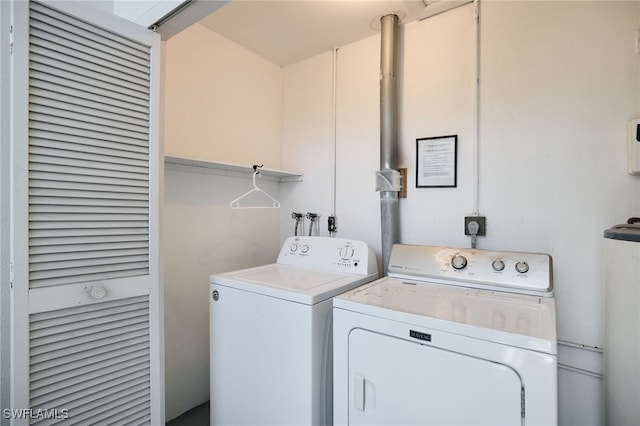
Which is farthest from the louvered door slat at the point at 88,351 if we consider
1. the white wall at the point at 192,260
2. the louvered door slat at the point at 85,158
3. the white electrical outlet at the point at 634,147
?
the white electrical outlet at the point at 634,147

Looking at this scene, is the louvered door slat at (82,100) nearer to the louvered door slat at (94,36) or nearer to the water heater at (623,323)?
the louvered door slat at (94,36)

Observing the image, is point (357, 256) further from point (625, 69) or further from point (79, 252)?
point (625, 69)

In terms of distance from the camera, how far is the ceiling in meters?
1.87

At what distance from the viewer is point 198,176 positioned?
2094mm

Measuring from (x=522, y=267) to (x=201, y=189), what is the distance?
6.28ft

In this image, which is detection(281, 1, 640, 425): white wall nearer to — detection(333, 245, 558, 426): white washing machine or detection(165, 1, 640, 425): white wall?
detection(165, 1, 640, 425): white wall

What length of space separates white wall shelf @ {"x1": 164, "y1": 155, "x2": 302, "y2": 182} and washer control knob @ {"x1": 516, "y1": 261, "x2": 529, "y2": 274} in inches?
64.9

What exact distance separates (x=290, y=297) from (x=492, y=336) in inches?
32.2

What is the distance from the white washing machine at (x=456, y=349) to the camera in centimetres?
95

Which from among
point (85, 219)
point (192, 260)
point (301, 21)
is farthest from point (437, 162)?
point (85, 219)

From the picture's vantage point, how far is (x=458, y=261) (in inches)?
62.0

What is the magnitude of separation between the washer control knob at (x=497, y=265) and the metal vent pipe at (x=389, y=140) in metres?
0.61

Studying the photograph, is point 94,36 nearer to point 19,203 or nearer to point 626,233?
point 19,203

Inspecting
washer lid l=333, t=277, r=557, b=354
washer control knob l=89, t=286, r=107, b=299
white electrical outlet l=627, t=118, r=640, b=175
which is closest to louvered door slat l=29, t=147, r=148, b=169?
washer control knob l=89, t=286, r=107, b=299
